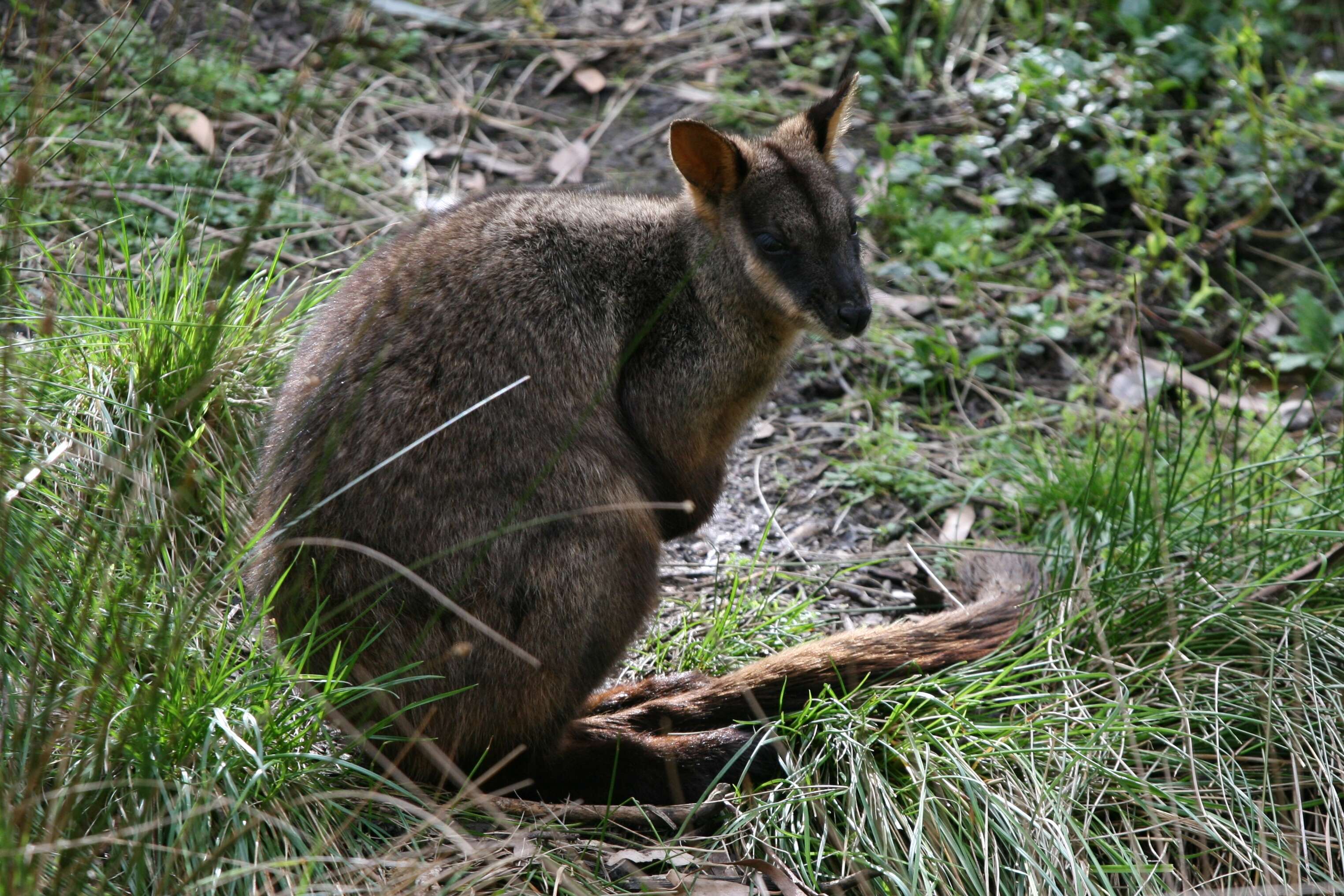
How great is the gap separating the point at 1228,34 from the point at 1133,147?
918 millimetres

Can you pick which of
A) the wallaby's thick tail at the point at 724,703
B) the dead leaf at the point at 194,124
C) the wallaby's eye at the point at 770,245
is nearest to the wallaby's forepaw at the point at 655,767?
the wallaby's thick tail at the point at 724,703

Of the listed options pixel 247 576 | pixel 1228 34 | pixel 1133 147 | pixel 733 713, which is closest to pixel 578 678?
pixel 733 713

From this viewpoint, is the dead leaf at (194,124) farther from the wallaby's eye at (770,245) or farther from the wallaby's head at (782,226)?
the wallaby's eye at (770,245)

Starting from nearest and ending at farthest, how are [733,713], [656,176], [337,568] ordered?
1. [337,568]
2. [733,713]
3. [656,176]

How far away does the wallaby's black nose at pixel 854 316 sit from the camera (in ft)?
12.4

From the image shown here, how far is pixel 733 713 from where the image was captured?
361 cm

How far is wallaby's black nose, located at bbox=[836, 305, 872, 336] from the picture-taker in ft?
12.4

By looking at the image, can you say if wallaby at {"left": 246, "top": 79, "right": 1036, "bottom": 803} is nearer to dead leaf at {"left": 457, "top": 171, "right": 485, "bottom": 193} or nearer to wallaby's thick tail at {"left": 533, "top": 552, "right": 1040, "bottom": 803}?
wallaby's thick tail at {"left": 533, "top": 552, "right": 1040, "bottom": 803}

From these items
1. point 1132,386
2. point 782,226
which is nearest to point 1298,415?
point 1132,386

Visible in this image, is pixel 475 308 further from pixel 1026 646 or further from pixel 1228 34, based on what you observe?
pixel 1228 34

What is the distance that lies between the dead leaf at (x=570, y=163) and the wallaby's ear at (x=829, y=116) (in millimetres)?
2037

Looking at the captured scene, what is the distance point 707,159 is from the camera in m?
3.83

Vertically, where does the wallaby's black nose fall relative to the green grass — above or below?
above

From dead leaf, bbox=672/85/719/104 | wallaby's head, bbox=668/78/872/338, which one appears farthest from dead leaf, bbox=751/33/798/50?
wallaby's head, bbox=668/78/872/338
